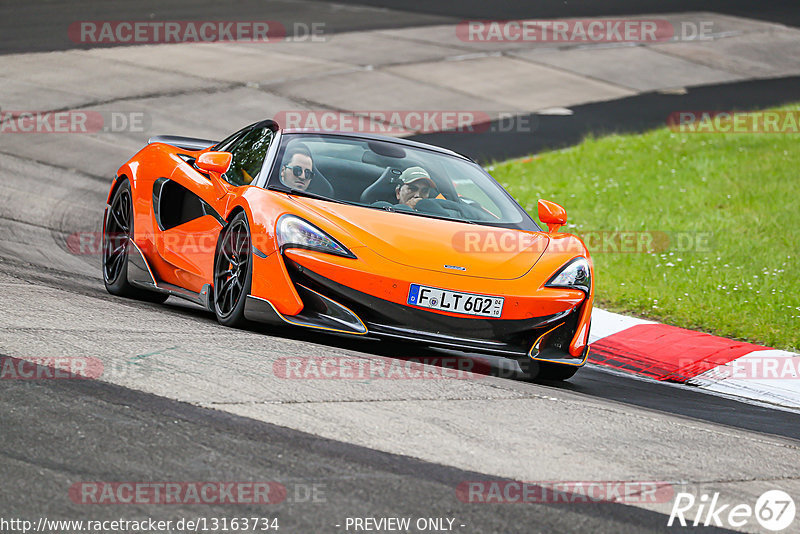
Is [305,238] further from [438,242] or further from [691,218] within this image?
[691,218]

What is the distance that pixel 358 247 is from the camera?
6.24 metres

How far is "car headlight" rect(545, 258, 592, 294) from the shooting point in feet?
21.4

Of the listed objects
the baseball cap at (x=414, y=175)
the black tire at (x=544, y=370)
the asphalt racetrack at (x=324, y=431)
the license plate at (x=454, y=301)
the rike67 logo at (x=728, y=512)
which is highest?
the baseball cap at (x=414, y=175)

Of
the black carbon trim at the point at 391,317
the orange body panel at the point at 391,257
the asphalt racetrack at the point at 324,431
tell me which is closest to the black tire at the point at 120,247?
the asphalt racetrack at the point at 324,431

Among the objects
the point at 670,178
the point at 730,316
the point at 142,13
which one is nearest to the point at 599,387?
the point at 730,316

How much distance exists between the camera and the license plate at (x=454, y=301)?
20.2 feet

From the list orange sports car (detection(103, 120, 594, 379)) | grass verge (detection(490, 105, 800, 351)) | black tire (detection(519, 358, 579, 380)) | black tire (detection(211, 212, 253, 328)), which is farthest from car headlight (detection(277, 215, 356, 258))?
grass verge (detection(490, 105, 800, 351))

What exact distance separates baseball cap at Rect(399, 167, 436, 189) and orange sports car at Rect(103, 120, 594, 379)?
0.01m

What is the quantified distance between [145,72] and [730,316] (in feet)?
41.7

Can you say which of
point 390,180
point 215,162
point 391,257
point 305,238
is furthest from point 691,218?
point 305,238

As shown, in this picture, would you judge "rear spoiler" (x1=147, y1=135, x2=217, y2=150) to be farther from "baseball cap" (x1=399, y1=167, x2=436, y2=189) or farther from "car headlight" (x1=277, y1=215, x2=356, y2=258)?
"car headlight" (x1=277, y1=215, x2=356, y2=258)

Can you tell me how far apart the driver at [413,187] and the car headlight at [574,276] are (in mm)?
1116

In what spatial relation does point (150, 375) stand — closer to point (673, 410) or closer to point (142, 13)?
point (673, 410)

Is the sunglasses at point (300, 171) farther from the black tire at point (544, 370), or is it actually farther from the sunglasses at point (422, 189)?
the black tire at point (544, 370)
